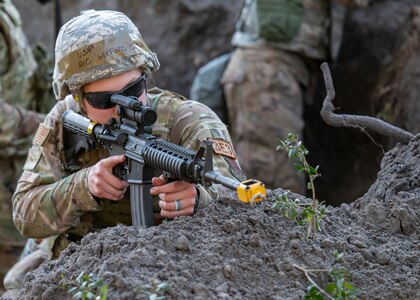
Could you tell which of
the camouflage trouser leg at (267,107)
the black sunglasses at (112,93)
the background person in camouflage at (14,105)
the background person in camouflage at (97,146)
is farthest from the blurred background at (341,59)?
the black sunglasses at (112,93)

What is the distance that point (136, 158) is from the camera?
9.31ft


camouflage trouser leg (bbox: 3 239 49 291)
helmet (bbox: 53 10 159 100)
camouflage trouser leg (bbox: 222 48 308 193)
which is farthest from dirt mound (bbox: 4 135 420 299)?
camouflage trouser leg (bbox: 222 48 308 193)

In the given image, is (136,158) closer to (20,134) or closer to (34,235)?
(34,235)

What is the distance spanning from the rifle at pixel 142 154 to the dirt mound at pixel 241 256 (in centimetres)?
15

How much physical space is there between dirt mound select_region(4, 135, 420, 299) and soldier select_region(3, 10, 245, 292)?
0.26m

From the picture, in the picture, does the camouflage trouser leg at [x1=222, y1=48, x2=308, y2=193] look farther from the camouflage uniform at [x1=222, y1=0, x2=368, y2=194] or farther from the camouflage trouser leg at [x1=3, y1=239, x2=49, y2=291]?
the camouflage trouser leg at [x1=3, y1=239, x2=49, y2=291]

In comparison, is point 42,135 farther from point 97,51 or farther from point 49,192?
point 97,51

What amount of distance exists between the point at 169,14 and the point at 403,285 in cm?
613

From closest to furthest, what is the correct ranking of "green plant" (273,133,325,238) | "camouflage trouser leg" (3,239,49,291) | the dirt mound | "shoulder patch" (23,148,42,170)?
1. the dirt mound
2. "green plant" (273,133,325,238)
3. "shoulder patch" (23,148,42,170)
4. "camouflage trouser leg" (3,239,49,291)

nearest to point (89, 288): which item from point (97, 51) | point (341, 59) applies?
point (97, 51)

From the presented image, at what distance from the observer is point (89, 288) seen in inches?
87.1

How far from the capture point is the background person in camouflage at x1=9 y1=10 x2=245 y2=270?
116 inches

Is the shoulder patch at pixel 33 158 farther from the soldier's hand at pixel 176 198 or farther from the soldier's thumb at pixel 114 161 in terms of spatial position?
the soldier's hand at pixel 176 198

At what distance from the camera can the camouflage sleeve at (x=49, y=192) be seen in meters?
3.16
